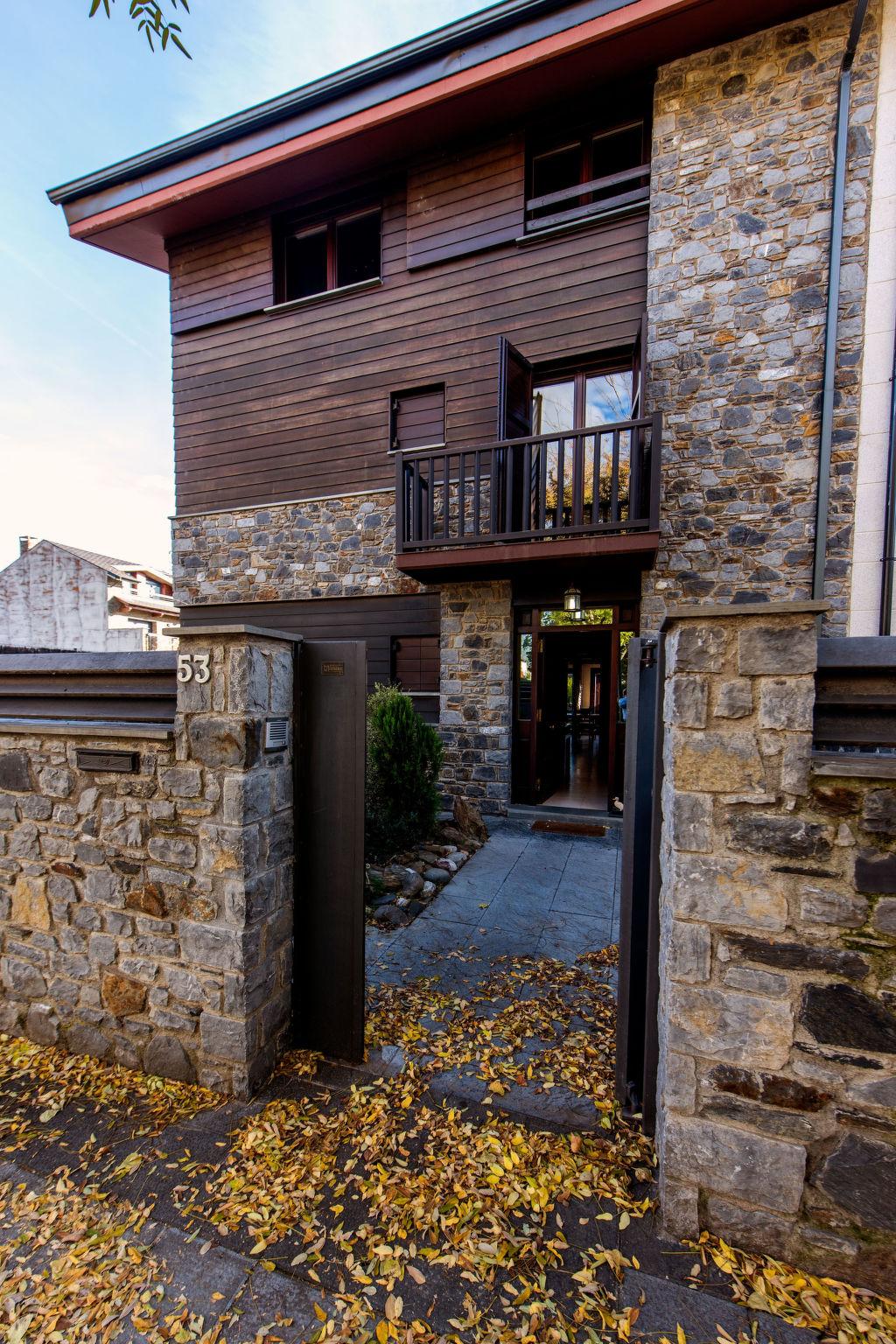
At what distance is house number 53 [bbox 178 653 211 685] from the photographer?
203 cm

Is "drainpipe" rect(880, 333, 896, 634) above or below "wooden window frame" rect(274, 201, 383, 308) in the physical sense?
below

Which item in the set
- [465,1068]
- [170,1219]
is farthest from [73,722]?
[465,1068]

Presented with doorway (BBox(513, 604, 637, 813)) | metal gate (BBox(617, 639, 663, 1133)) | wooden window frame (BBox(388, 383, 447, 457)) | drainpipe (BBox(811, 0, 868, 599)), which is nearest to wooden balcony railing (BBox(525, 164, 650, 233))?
drainpipe (BBox(811, 0, 868, 599))

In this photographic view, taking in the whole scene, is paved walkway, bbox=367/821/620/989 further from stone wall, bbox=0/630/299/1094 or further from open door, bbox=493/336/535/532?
open door, bbox=493/336/535/532

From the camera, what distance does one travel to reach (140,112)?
13.0 feet

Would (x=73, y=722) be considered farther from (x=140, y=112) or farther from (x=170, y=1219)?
(x=140, y=112)

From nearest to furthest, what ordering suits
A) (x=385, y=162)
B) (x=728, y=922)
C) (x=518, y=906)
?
(x=728, y=922), (x=518, y=906), (x=385, y=162)

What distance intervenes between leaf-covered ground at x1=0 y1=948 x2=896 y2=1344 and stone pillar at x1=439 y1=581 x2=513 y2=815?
3.62m

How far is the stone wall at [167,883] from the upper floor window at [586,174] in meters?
6.14

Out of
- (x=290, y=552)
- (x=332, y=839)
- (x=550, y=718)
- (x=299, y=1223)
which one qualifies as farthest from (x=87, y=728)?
(x=550, y=718)

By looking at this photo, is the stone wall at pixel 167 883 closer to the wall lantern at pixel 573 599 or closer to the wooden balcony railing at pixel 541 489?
the wooden balcony railing at pixel 541 489

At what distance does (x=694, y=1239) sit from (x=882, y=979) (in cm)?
99

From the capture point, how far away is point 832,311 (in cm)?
473

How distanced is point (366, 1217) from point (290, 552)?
6.58 meters
